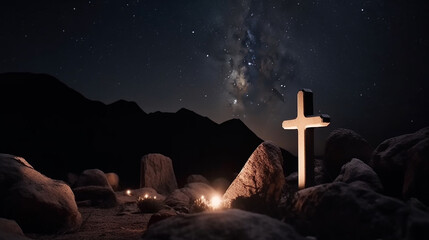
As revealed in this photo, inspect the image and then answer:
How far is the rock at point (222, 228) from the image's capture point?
3.03 metres

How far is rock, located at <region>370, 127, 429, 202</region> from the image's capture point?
5.11 m

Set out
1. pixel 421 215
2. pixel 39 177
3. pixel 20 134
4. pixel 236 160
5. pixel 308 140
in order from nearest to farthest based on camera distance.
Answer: pixel 421 215
pixel 39 177
pixel 308 140
pixel 20 134
pixel 236 160

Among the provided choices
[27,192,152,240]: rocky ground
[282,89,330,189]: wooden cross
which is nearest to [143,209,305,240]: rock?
[27,192,152,240]: rocky ground

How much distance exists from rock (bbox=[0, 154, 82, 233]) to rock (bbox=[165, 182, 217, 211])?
376cm

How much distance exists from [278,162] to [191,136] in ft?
171

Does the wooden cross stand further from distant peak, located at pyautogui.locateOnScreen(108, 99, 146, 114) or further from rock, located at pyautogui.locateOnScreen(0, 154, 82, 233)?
distant peak, located at pyautogui.locateOnScreen(108, 99, 146, 114)

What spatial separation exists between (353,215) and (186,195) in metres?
8.96

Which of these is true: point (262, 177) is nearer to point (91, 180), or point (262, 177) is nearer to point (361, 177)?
point (361, 177)

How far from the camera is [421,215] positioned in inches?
130

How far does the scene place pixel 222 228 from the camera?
3.09m

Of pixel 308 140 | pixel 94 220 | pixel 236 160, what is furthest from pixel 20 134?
pixel 308 140

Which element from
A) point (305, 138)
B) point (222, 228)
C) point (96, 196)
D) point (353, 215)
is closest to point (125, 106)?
point (96, 196)

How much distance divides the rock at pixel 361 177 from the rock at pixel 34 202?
580cm

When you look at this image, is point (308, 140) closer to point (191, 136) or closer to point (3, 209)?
point (3, 209)
